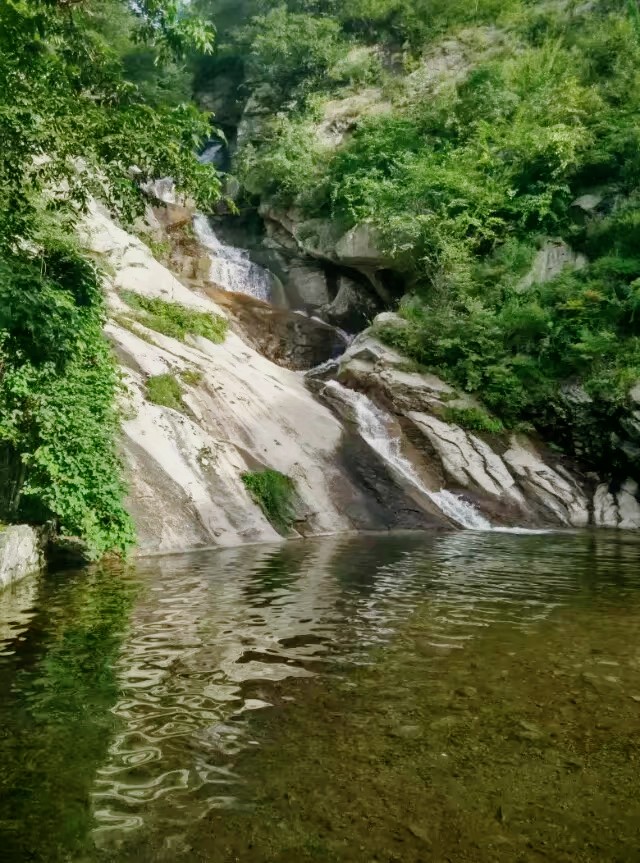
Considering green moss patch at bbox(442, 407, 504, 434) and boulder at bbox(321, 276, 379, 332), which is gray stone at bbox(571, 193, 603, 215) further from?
green moss patch at bbox(442, 407, 504, 434)

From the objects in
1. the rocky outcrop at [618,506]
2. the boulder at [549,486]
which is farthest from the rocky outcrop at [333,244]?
the rocky outcrop at [618,506]

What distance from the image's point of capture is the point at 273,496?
52.3ft

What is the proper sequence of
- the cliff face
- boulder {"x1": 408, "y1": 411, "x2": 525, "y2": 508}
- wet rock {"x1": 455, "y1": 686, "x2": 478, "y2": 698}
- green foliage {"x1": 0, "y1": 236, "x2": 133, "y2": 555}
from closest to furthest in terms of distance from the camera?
1. wet rock {"x1": 455, "y1": 686, "x2": 478, "y2": 698}
2. green foliage {"x1": 0, "y1": 236, "x2": 133, "y2": 555}
3. the cliff face
4. boulder {"x1": 408, "y1": 411, "x2": 525, "y2": 508}

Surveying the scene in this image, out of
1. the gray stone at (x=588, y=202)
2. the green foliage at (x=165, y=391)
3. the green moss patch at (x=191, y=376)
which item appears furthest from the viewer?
the gray stone at (x=588, y=202)

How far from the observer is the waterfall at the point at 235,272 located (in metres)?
29.4

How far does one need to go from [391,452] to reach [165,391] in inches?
289

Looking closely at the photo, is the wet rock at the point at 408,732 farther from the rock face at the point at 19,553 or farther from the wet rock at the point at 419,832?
the rock face at the point at 19,553

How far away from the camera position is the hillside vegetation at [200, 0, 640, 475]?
21.5 meters

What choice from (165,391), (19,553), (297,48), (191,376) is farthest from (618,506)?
(297,48)

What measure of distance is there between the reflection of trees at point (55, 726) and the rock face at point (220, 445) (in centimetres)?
632

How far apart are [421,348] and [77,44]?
52.8 feet

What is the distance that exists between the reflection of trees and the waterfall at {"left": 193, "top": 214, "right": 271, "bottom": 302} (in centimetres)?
2343

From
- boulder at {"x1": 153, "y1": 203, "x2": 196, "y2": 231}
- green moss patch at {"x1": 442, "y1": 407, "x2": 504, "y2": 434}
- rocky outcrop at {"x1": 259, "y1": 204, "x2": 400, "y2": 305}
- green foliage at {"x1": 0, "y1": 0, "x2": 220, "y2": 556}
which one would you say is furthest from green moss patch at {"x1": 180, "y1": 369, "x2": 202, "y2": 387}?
boulder at {"x1": 153, "y1": 203, "x2": 196, "y2": 231}

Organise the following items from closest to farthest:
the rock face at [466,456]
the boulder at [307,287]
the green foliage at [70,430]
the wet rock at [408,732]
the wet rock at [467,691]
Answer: the wet rock at [408,732] → the wet rock at [467,691] → the green foliage at [70,430] → the rock face at [466,456] → the boulder at [307,287]
